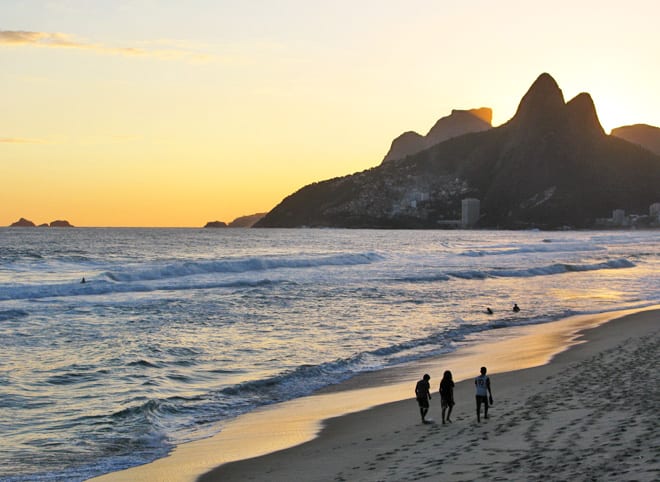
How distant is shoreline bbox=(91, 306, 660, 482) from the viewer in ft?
35.1

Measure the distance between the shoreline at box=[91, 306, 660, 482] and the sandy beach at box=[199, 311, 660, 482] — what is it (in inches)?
1.7

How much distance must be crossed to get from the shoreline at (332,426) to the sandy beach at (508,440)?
42 millimetres

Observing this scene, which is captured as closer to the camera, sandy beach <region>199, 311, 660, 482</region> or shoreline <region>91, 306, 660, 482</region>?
sandy beach <region>199, 311, 660, 482</region>

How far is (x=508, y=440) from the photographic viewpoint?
1059cm

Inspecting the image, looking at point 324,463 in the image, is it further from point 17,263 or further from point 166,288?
point 17,263

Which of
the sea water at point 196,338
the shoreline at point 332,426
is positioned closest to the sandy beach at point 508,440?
the shoreline at point 332,426

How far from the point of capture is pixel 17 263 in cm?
6053

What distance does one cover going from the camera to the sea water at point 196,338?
43.2ft

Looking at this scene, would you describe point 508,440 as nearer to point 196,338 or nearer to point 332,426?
point 332,426

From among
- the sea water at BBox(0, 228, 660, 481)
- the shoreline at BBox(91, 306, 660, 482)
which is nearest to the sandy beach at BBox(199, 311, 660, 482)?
the shoreline at BBox(91, 306, 660, 482)

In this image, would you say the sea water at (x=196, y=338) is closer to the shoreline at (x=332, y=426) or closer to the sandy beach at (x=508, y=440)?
the shoreline at (x=332, y=426)

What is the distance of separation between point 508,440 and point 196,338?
14.0m

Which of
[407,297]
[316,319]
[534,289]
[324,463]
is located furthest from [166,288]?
[324,463]

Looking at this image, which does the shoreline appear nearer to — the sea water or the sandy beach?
the sandy beach
